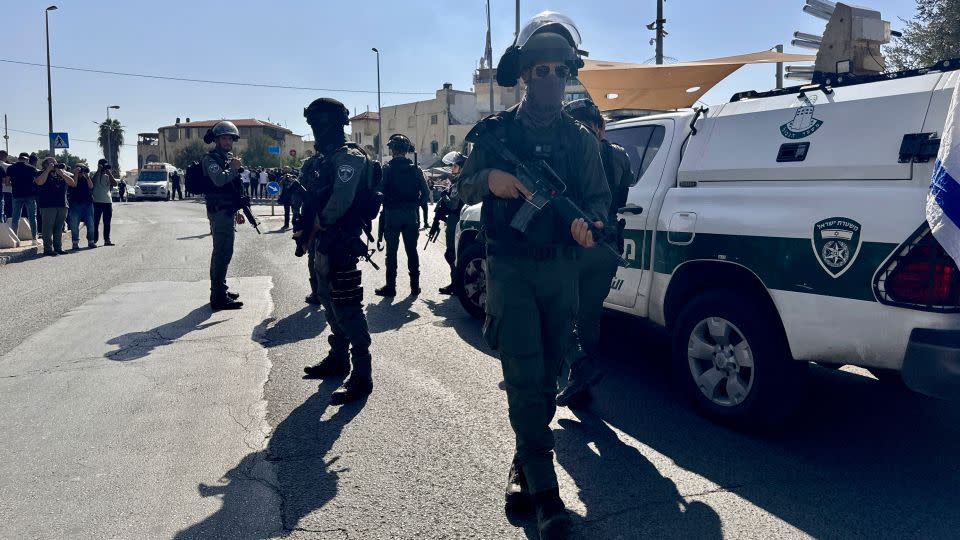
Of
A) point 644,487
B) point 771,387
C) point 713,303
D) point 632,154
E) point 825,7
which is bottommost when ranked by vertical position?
point 644,487

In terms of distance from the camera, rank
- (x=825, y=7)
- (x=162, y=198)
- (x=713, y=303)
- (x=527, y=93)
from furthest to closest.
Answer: (x=162, y=198) → (x=825, y=7) → (x=713, y=303) → (x=527, y=93)

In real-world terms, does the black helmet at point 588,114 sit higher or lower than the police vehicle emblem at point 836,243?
higher

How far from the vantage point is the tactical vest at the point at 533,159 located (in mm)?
2945

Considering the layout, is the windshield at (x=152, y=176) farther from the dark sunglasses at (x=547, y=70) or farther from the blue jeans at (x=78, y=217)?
the dark sunglasses at (x=547, y=70)

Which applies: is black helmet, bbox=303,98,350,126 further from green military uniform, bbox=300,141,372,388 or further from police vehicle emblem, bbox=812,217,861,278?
police vehicle emblem, bbox=812,217,861,278

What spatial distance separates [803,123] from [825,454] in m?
1.80

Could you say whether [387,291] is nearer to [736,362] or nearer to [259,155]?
[736,362]

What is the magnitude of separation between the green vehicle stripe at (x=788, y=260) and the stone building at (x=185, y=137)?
9831 cm

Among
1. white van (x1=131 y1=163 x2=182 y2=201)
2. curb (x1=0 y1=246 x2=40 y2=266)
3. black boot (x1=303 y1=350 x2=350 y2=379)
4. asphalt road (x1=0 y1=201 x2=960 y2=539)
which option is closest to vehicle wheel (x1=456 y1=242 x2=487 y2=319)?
asphalt road (x1=0 y1=201 x2=960 y2=539)

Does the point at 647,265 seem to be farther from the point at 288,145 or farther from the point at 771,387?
the point at 288,145

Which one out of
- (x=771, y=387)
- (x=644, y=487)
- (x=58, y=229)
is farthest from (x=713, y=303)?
(x=58, y=229)

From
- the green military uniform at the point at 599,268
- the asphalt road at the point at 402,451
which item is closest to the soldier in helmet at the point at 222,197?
the asphalt road at the point at 402,451

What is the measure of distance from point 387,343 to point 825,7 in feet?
15.9

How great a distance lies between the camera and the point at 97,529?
9.47 feet
